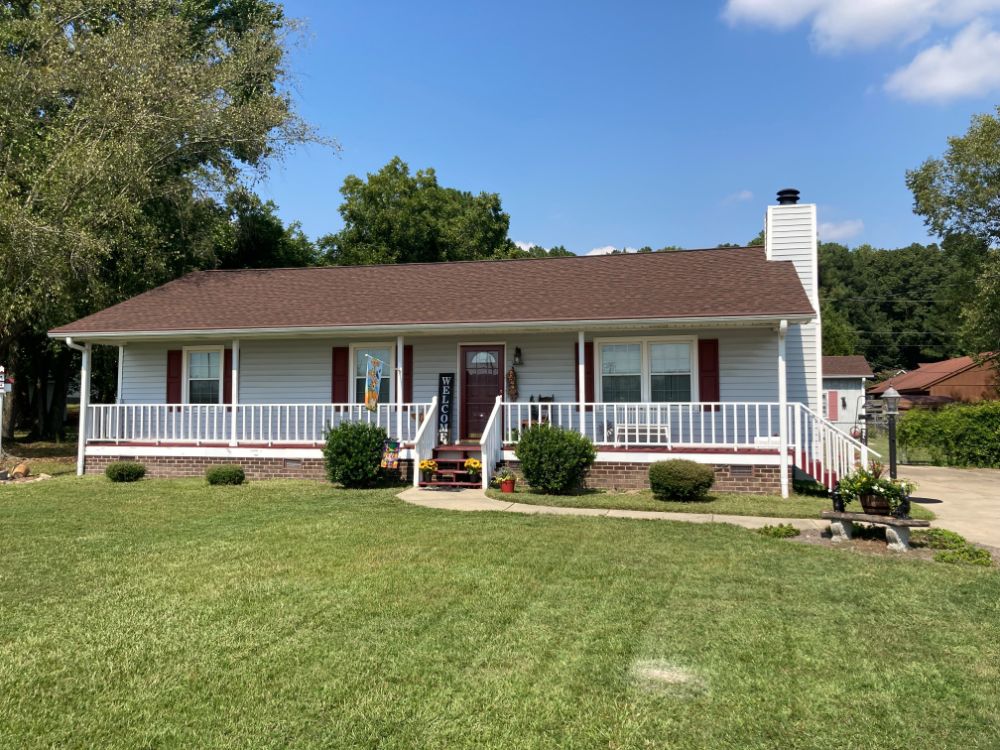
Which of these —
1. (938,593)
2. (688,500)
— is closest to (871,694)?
(938,593)

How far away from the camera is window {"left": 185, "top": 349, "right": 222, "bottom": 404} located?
46.7ft

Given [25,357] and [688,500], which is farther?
[25,357]

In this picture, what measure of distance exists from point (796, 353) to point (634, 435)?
360 centimetres

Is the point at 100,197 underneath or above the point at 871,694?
above

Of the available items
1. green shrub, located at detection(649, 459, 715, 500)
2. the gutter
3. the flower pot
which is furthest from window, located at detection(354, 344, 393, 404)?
the flower pot

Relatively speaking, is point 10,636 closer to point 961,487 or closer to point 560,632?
point 560,632

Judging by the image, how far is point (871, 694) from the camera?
354 cm

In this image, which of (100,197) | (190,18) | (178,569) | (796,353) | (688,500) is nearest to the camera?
(178,569)

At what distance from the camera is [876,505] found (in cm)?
716

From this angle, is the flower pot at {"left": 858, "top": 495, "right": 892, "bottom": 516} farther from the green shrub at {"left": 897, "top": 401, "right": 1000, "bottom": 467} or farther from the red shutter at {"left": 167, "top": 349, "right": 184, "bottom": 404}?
the red shutter at {"left": 167, "top": 349, "right": 184, "bottom": 404}

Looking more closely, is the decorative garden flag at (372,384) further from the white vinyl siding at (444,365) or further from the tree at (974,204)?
the tree at (974,204)

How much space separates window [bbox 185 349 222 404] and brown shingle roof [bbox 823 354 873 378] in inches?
1079

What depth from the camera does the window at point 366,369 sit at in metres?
13.6

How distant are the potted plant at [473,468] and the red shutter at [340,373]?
345cm
